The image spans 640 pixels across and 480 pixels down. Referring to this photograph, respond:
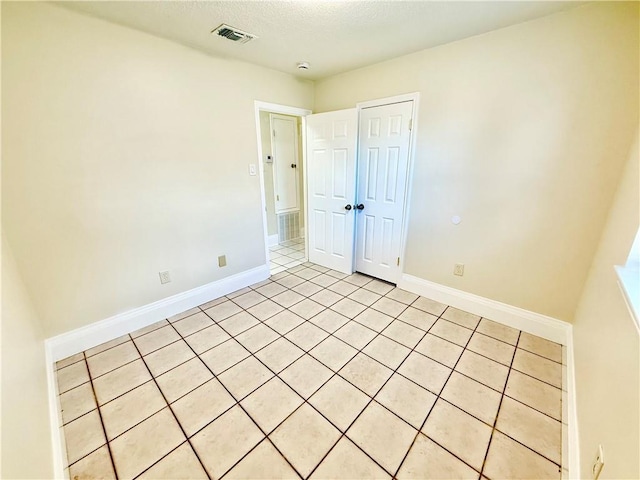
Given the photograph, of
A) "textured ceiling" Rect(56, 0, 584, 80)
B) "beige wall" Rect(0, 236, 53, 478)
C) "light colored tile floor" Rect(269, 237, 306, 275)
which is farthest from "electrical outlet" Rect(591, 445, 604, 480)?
"light colored tile floor" Rect(269, 237, 306, 275)

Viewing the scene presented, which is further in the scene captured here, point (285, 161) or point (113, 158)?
point (285, 161)

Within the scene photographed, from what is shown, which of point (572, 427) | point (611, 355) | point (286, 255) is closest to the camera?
point (611, 355)

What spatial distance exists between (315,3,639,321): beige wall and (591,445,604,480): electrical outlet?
139cm

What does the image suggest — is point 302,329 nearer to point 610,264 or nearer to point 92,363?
point 92,363

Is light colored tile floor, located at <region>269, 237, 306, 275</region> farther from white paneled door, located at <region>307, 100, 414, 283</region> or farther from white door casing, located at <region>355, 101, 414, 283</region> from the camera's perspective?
white door casing, located at <region>355, 101, 414, 283</region>

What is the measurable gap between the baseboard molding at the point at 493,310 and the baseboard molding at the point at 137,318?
1919 millimetres

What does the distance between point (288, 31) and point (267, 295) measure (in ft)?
7.89

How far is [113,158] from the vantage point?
2.00 metres

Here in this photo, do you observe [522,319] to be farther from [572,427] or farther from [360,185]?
[360,185]

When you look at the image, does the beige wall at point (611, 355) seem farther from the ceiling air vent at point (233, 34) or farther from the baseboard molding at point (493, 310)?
the ceiling air vent at point (233, 34)

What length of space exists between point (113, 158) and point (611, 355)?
10.4 ft

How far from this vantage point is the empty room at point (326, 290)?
1.32 metres

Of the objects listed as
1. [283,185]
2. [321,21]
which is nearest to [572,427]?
[321,21]

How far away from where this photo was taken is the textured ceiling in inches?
66.0
